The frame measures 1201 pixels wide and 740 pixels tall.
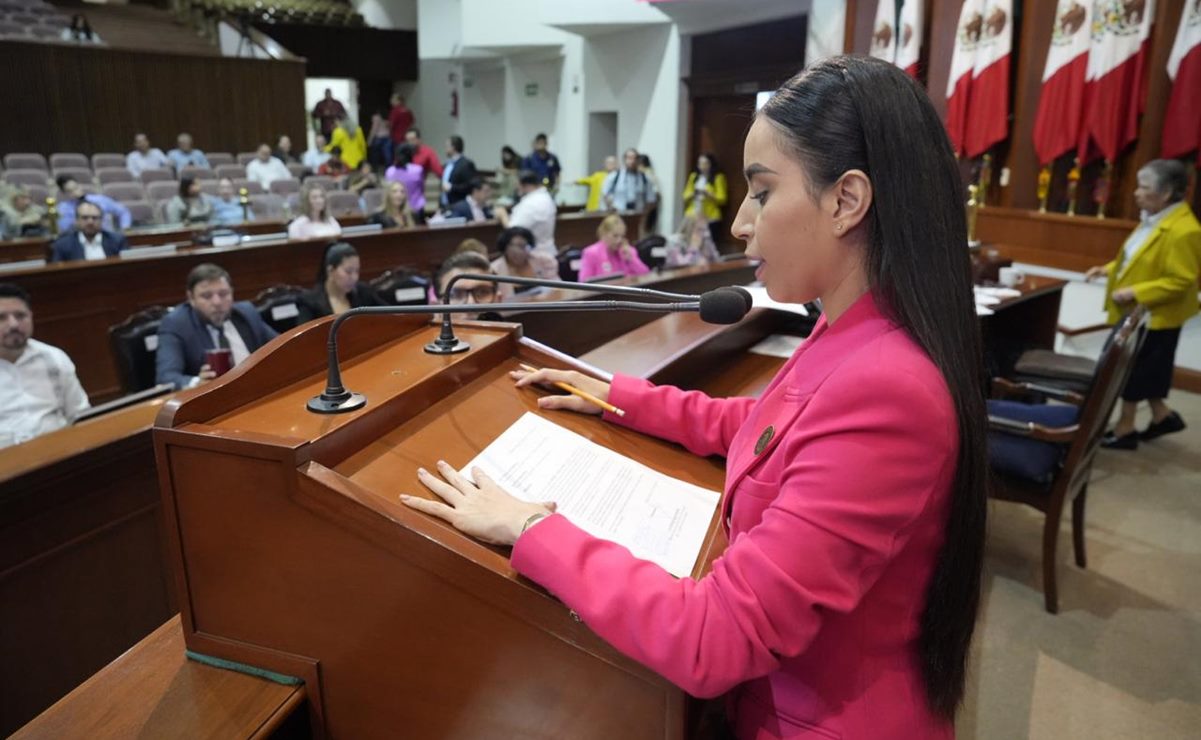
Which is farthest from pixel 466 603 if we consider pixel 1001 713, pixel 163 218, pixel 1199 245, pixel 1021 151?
pixel 163 218

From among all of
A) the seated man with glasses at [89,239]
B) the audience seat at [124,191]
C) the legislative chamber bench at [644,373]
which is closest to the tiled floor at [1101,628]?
the legislative chamber bench at [644,373]

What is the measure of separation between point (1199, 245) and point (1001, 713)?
2.86 m

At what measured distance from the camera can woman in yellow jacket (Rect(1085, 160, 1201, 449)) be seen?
3785 millimetres

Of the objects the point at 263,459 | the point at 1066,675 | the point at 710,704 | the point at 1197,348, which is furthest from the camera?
the point at 1197,348

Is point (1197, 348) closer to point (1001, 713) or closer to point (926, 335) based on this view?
point (1001, 713)

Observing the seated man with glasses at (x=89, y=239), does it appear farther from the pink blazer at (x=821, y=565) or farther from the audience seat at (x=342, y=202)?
the pink blazer at (x=821, y=565)

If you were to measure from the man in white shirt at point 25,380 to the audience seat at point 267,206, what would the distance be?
18.6ft

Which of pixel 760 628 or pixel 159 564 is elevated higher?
pixel 760 628

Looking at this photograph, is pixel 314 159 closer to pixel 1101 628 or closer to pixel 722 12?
pixel 722 12

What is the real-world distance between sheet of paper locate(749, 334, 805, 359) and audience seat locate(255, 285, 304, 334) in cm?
234

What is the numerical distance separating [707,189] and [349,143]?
20.2 feet

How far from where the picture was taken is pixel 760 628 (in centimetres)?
72

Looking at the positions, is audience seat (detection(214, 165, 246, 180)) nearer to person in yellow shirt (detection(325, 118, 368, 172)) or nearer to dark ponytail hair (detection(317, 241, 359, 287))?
person in yellow shirt (detection(325, 118, 368, 172))

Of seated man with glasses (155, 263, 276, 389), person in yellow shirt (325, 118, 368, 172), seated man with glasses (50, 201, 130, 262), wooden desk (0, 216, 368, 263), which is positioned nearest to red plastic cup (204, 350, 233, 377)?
seated man with glasses (155, 263, 276, 389)
